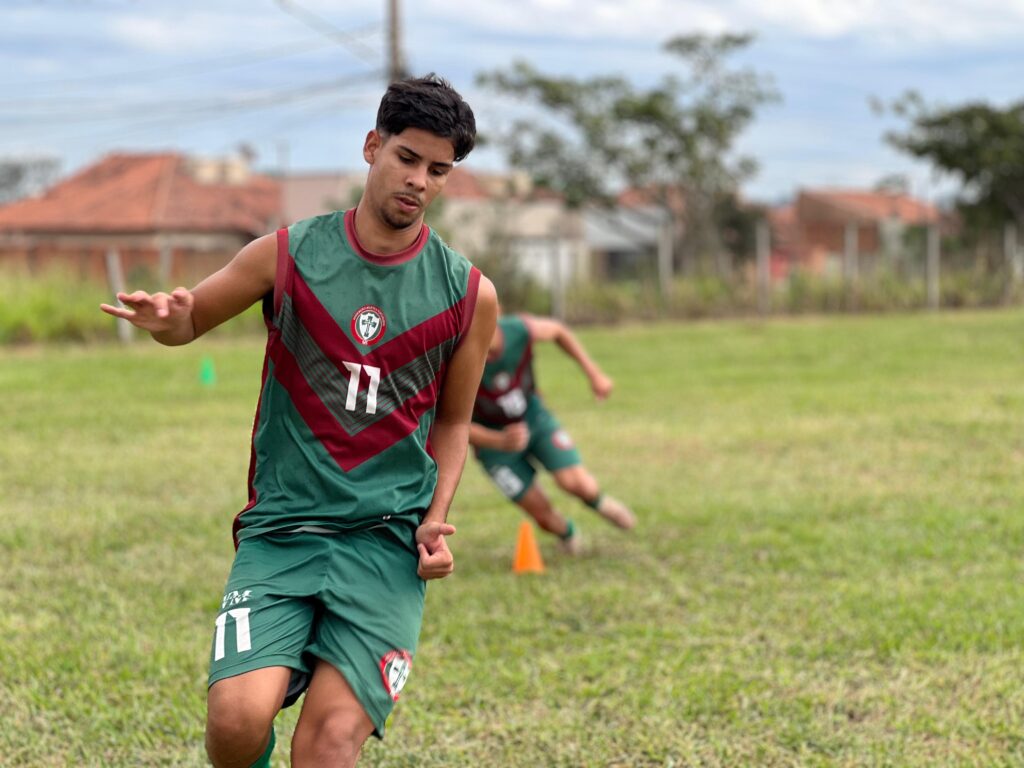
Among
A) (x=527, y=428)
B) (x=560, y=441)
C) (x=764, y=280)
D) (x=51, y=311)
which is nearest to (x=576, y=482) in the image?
(x=560, y=441)

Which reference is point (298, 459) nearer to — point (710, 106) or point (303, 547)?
point (303, 547)

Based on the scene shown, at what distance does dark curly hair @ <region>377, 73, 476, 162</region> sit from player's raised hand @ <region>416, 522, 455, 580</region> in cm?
97

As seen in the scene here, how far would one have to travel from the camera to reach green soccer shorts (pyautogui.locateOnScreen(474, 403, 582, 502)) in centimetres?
722

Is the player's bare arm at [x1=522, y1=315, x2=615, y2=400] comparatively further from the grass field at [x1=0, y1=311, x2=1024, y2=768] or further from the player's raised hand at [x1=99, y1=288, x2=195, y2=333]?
the player's raised hand at [x1=99, y1=288, x2=195, y2=333]

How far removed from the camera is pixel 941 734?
4.50 meters

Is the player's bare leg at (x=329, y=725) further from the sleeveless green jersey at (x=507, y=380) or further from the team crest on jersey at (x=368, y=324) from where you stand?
the sleeveless green jersey at (x=507, y=380)

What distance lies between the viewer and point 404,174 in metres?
3.19

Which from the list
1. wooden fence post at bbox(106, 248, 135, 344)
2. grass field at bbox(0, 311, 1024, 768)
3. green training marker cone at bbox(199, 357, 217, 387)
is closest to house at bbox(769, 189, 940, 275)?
wooden fence post at bbox(106, 248, 135, 344)

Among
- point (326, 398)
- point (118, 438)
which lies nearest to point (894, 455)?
point (118, 438)

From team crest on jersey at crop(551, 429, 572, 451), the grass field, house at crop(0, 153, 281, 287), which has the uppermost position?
house at crop(0, 153, 281, 287)

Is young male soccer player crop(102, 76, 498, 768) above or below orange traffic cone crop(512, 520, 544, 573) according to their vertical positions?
above

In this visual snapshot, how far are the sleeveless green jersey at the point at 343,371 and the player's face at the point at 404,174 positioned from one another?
0.12m

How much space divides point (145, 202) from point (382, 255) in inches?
1832

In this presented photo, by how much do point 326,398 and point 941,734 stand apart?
2645mm
